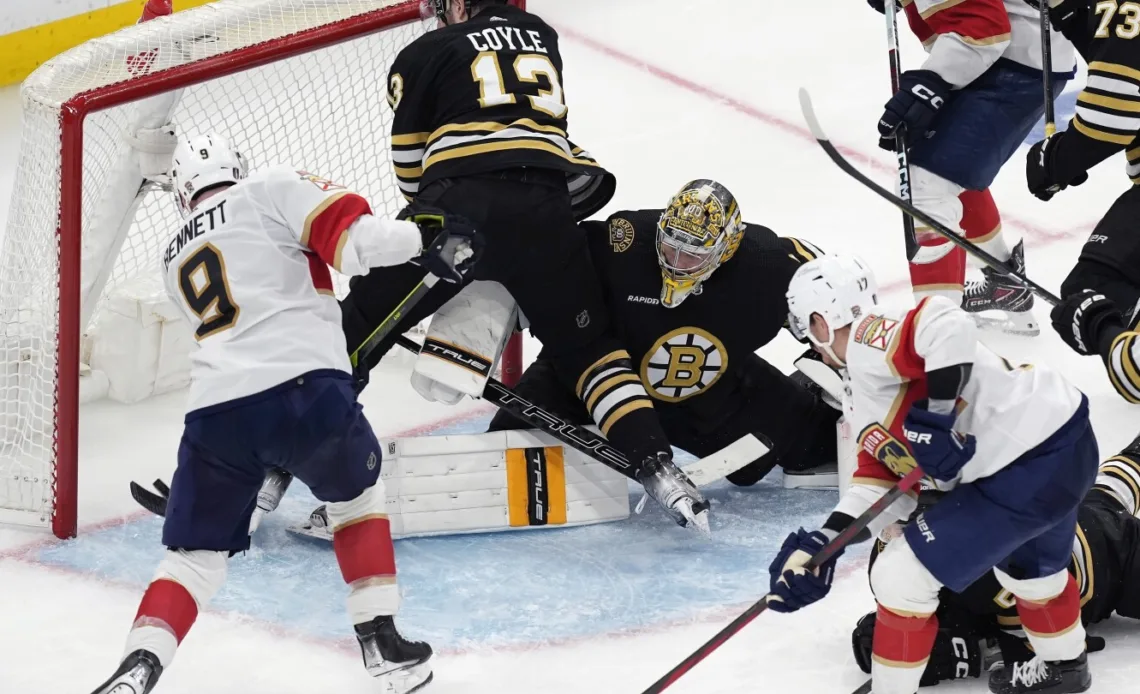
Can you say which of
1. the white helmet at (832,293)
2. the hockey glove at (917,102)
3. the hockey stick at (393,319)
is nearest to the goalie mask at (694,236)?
the hockey stick at (393,319)

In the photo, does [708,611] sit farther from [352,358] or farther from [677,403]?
[352,358]

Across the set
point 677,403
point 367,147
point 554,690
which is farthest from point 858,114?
point 554,690

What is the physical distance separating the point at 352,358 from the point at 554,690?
2.91ft

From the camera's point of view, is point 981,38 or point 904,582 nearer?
point 904,582

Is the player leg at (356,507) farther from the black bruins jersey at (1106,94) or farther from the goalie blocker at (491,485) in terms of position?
the black bruins jersey at (1106,94)

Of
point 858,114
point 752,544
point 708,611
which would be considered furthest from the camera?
point 858,114

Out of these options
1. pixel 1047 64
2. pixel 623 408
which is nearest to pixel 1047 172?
pixel 1047 64

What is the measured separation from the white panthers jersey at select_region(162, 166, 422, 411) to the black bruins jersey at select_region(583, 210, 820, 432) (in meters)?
0.76

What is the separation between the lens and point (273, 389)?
9.94 feet

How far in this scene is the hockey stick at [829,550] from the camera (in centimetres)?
282

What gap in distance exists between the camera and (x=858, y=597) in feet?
11.3

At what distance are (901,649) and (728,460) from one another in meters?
0.97

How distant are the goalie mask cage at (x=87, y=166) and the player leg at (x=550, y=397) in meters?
0.40

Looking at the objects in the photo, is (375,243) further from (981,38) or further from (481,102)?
(981,38)
